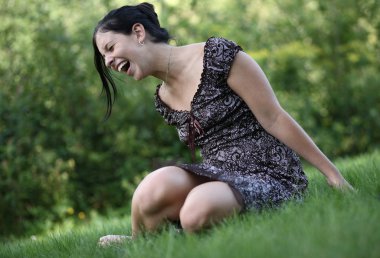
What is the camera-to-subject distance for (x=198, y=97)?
297 cm

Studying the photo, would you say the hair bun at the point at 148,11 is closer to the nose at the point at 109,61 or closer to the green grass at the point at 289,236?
the nose at the point at 109,61

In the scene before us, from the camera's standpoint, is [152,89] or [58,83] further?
[152,89]

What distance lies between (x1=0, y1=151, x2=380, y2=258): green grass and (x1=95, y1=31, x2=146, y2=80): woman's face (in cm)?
81

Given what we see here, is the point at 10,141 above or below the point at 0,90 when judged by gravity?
below

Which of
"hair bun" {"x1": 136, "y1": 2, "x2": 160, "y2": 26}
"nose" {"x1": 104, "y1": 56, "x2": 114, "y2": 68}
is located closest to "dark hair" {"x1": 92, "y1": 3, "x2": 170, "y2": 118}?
"hair bun" {"x1": 136, "y1": 2, "x2": 160, "y2": 26}

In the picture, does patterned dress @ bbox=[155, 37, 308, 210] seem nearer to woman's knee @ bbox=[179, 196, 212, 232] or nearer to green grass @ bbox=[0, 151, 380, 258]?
green grass @ bbox=[0, 151, 380, 258]

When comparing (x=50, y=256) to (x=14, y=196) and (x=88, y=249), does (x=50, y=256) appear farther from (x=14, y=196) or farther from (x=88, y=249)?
(x=14, y=196)

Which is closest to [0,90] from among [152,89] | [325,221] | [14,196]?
[14,196]

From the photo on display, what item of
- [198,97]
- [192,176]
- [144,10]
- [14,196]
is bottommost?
[14,196]

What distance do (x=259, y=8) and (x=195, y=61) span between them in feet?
18.8

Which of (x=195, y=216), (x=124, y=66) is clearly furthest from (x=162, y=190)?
(x=124, y=66)

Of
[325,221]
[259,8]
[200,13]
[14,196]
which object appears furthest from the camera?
[259,8]

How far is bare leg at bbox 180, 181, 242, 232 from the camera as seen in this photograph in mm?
2553

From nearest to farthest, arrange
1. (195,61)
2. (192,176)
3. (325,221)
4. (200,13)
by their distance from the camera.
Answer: (325,221), (192,176), (195,61), (200,13)
